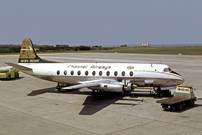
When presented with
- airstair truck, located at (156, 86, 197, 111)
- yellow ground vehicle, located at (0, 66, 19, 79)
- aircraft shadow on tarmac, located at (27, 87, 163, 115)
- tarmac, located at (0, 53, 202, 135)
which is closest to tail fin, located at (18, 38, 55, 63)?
aircraft shadow on tarmac, located at (27, 87, 163, 115)

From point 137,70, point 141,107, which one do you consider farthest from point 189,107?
point 137,70

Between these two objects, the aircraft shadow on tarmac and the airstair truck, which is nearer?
the airstair truck

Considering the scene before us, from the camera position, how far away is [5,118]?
1861 cm

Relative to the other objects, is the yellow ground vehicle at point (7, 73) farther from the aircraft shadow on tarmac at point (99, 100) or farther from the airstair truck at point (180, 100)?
the airstair truck at point (180, 100)

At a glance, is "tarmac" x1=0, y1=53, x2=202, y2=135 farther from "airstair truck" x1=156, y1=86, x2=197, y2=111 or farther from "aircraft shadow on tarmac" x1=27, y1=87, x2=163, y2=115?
"airstair truck" x1=156, y1=86, x2=197, y2=111

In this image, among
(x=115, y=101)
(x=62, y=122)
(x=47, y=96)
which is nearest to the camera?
(x=62, y=122)

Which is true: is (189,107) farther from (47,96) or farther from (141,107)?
(47,96)

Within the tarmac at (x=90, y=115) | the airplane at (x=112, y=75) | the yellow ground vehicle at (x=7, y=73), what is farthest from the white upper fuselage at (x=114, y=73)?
the yellow ground vehicle at (x=7, y=73)

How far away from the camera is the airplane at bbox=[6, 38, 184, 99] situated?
24422mm

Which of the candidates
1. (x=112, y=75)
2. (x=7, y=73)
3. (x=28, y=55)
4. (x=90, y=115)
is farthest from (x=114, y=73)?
(x=7, y=73)

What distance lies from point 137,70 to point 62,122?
431 inches

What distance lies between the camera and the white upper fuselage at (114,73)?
2525cm

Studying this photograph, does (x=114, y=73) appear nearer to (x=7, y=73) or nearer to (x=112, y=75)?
(x=112, y=75)

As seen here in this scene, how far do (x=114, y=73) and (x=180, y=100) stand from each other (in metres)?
7.51
